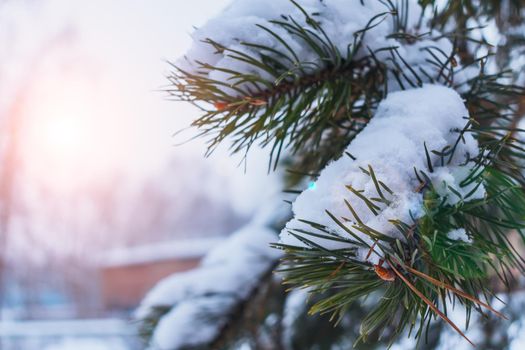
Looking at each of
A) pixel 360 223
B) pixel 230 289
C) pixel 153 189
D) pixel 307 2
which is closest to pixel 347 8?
pixel 307 2

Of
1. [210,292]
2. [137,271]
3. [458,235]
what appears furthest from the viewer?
[137,271]

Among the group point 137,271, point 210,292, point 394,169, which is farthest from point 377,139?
point 137,271

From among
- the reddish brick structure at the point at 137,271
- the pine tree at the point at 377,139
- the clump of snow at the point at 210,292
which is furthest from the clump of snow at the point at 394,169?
the reddish brick structure at the point at 137,271

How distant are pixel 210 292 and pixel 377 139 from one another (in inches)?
17.0

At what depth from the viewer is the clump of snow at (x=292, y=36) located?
0.29m

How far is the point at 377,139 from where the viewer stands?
0.25m

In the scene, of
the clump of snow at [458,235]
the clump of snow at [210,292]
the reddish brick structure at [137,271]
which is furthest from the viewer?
the reddish brick structure at [137,271]

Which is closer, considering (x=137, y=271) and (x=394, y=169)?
(x=394, y=169)

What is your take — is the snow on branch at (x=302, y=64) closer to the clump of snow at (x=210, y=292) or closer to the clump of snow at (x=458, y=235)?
the clump of snow at (x=458, y=235)

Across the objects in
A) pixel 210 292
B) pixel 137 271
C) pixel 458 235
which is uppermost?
pixel 458 235

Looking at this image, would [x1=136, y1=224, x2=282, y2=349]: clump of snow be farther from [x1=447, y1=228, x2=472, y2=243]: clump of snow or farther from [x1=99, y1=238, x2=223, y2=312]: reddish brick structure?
[x1=99, y1=238, x2=223, y2=312]: reddish brick structure

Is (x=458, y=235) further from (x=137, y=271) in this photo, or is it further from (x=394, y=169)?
(x=137, y=271)

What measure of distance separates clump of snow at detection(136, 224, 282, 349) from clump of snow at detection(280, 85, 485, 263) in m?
0.33

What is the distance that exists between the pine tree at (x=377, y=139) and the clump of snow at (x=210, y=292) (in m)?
0.26
